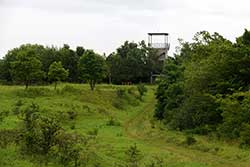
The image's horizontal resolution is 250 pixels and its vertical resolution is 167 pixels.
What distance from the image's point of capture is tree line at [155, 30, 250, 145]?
3070 centimetres

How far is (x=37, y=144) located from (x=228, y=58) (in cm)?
1864

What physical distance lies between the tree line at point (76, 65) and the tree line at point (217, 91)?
17.5 m

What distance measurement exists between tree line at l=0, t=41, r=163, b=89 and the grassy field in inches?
107

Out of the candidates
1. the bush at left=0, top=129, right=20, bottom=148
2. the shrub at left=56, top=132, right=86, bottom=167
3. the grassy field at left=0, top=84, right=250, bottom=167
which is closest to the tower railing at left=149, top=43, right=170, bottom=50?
the grassy field at left=0, top=84, right=250, bottom=167

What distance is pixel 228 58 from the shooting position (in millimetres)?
34688

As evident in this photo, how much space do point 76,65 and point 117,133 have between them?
143ft

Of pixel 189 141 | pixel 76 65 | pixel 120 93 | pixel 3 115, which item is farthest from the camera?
pixel 76 65

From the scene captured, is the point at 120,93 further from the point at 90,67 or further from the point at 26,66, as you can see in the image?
the point at 26,66

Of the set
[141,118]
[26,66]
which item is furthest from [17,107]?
[141,118]

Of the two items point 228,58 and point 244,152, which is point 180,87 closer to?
point 228,58

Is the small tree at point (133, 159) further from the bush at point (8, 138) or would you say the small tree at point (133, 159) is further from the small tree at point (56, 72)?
the small tree at point (56, 72)

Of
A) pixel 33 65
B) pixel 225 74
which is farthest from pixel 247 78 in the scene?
pixel 33 65

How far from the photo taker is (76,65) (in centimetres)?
7638

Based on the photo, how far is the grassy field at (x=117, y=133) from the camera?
23.1 metres
